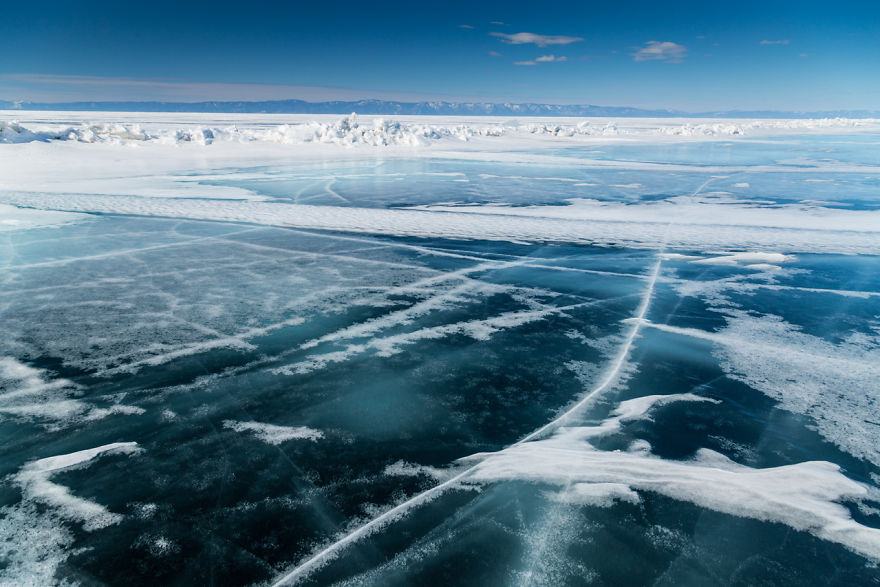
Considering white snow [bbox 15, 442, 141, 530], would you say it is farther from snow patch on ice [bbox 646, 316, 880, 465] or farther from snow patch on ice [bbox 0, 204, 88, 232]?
snow patch on ice [bbox 0, 204, 88, 232]

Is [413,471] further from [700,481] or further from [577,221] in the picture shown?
[577,221]

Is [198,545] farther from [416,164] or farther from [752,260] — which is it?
[416,164]

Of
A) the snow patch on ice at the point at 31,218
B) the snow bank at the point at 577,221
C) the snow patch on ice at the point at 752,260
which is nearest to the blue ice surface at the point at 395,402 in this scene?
the snow patch on ice at the point at 752,260

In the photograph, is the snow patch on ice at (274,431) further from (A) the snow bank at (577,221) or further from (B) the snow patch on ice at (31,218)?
(B) the snow patch on ice at (31,218)

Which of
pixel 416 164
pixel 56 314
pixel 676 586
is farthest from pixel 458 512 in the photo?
pixel 416 164

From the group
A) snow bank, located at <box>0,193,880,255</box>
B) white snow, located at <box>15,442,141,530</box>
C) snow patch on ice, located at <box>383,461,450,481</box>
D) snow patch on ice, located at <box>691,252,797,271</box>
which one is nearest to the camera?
white snow, located at <box>15,442,141,530</box>

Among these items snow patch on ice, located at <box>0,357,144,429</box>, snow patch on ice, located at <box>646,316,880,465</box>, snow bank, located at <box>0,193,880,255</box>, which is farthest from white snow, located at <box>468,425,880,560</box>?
snow bank, located at <box>0,193,880,255</box>

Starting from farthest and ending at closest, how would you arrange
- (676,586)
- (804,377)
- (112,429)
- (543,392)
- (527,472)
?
(804,377) < (543,392) < (112,429) < (527,472) < (676,586)
